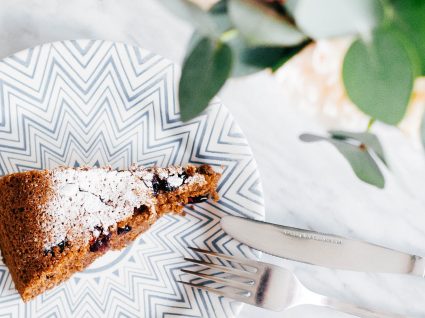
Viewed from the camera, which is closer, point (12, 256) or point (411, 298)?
point (12, 256)

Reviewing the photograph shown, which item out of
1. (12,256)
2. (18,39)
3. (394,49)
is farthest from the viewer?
(18,39)

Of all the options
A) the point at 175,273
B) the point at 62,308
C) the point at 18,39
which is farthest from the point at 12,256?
the point at 18,39

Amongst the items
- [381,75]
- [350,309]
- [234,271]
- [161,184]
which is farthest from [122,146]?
[381,75]

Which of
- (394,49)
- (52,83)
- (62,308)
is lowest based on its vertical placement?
(62,308)

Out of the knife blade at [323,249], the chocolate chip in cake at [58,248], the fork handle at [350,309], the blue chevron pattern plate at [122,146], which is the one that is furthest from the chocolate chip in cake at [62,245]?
the fork handle at [350,309]

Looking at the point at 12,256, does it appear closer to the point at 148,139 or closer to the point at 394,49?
the point at 148,139

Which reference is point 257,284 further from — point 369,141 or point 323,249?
point 369,141

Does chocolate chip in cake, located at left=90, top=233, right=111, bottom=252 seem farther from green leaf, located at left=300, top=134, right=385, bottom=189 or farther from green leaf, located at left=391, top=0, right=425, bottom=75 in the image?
green leaf, located at left=391, top=0, right=425, bottom=75
